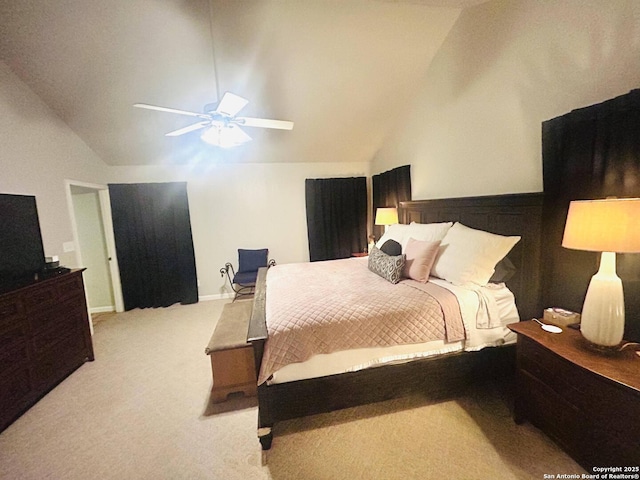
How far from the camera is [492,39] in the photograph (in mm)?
2232

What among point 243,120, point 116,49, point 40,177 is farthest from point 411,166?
point 40,177

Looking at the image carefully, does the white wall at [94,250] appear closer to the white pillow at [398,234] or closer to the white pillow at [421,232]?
the white pillow at [398,234]

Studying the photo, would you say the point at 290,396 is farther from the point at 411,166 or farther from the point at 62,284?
the point at 411,166

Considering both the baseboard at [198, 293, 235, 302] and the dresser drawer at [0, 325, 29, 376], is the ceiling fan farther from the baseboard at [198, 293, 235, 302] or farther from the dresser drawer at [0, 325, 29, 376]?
the baseboard at [198, 293, 235, 302]

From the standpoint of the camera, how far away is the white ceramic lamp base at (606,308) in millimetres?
1300

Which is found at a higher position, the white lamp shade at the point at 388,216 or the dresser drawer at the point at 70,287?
the white lamp shade at the point at 388,216

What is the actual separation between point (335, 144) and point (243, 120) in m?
2.18

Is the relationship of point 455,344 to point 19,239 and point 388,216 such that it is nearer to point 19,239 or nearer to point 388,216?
point 388,216

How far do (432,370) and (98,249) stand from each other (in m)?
4.82

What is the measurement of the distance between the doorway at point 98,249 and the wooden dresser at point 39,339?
1.53m

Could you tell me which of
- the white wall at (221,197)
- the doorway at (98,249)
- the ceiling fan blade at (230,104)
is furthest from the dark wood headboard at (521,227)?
the doorway at (98,249)

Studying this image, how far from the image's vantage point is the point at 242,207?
14.9ft

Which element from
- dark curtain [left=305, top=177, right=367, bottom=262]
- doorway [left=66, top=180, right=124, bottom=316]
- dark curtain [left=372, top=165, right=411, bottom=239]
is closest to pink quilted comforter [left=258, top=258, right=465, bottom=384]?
dark curtain [left=372, top=165, right=411, bottom=239]

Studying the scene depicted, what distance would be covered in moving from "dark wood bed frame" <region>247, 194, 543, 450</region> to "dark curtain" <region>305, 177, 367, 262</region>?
249 centimetres
